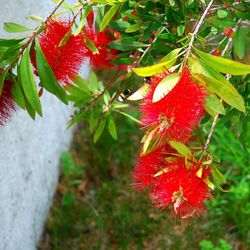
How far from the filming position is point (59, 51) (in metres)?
1.44

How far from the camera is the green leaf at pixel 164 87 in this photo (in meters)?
1.11

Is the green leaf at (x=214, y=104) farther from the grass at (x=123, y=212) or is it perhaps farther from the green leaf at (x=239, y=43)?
the grass at (x=123, y=212)

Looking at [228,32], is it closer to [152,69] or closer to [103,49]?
[103,49]

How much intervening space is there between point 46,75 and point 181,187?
44cm

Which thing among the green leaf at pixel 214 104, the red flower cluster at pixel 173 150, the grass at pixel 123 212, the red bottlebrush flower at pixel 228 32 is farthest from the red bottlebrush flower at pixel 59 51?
the grass at pixel 123 212

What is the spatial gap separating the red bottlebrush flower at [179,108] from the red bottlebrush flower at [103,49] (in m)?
0.61

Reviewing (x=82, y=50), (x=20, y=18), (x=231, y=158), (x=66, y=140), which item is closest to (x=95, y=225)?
(x=66, y=140)

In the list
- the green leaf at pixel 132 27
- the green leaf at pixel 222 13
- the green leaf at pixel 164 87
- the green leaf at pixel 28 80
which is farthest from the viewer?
the green leaf at pixel 132 27

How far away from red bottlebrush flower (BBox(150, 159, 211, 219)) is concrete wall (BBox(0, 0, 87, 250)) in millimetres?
751

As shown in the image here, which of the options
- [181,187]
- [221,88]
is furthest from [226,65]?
[181,187]

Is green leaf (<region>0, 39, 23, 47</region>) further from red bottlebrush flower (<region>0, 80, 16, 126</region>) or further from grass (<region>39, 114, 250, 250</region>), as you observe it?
grass (<region>39, 114, 250, 250</region>)

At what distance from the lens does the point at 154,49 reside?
1.66 m

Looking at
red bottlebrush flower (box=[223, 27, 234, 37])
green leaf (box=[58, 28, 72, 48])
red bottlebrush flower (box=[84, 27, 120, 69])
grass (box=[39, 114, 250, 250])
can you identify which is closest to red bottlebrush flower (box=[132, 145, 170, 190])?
green leaf (box=[58, 28, 72, 48])

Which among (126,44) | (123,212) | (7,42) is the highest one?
(7,42)
